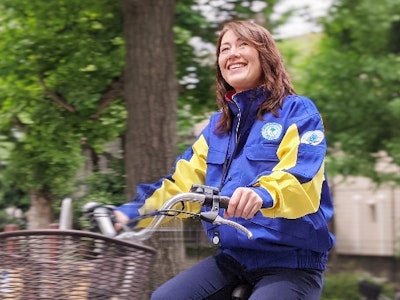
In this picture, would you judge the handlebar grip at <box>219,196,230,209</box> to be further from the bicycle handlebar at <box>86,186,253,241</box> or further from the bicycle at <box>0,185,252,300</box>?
the bicycle at <box>0,185,252,300</box>

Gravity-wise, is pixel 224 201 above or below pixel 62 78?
below

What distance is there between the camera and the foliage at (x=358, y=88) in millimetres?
9250

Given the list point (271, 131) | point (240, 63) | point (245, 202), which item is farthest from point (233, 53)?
point (245, 202)

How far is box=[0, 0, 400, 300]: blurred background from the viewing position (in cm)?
608

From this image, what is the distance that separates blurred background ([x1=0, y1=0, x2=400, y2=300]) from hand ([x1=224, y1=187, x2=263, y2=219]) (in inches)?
38.7

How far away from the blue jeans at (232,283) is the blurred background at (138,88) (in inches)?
16.8

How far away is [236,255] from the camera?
3178mm

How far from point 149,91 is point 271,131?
310 centimetres

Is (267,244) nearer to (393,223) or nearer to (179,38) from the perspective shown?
(179,38)

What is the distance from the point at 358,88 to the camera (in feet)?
31.0

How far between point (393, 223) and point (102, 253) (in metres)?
17.6

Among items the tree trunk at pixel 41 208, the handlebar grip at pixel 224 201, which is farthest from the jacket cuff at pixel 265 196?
the tree trunk at pixel 41 208

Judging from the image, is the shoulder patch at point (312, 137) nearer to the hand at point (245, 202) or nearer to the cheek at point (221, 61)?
the hand at point (245, 202)

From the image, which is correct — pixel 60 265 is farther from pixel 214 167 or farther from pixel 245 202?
pixel 214 167
